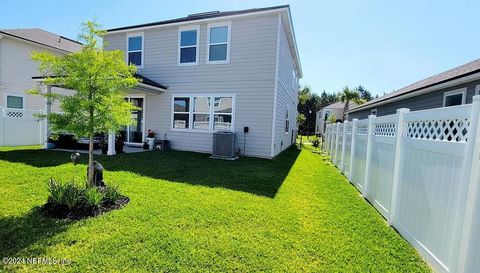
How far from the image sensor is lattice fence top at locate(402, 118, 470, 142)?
2.27 metres

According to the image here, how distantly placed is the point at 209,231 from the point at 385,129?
3518mm

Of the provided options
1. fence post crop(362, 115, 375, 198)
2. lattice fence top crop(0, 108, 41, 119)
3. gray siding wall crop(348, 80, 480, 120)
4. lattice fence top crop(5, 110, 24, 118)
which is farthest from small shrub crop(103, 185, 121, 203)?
lattice fence top crop(5, 110, 24, 118)

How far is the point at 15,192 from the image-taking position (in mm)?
4441

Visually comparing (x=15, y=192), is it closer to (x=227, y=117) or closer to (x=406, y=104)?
(x=227, y=117)

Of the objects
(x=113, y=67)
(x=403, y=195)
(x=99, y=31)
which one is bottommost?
(x=403, y=195)

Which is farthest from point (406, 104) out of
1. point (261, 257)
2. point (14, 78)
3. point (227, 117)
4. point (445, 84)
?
point (14, 78)

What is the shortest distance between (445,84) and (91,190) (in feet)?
35.7

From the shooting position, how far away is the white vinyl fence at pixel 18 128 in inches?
423

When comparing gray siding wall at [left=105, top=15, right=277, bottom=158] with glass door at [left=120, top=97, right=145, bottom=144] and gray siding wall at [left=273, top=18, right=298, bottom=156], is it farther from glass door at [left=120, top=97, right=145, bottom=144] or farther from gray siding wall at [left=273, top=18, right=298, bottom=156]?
gray siding wall at [left=273, top=18, right=298, bottom=156]

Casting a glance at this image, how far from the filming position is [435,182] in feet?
8.39

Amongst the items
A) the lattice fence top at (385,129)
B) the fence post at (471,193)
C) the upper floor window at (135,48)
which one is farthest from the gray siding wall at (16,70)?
the fence post at (471,193)

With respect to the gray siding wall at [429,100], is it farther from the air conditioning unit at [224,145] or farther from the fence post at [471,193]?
the air conditioning unit at [224,145]

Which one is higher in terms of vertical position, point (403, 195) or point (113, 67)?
point (113, 67)

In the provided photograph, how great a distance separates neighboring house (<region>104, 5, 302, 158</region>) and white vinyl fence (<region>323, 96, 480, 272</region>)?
590 centimetres
